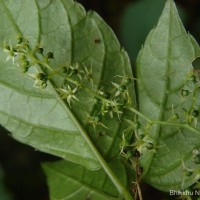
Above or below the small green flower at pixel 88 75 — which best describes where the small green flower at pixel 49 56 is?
above

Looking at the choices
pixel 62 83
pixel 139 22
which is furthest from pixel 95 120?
pixel 139 22

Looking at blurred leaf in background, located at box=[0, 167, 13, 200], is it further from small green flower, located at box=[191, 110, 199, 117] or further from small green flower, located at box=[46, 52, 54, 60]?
small green flower, located at box=[191, 110, 199, 117]

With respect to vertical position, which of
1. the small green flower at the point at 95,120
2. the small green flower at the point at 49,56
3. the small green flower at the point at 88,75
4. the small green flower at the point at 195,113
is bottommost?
the small green flower at the point at 95,120

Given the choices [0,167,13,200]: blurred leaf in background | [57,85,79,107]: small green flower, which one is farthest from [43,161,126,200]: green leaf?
[0,167,13,200]: blurred leaf in background

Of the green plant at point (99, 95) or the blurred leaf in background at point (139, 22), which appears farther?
the blurred leaf in background at point (139, 22)

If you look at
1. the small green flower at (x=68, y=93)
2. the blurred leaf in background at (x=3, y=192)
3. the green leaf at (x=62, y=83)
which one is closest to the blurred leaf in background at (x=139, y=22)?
the green leaf at (x=62, y=83)

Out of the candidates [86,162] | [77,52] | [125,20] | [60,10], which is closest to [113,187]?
[86,162]

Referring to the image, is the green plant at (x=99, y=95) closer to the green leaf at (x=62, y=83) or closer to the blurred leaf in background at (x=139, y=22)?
the green leaf at (x=62, y=83)
